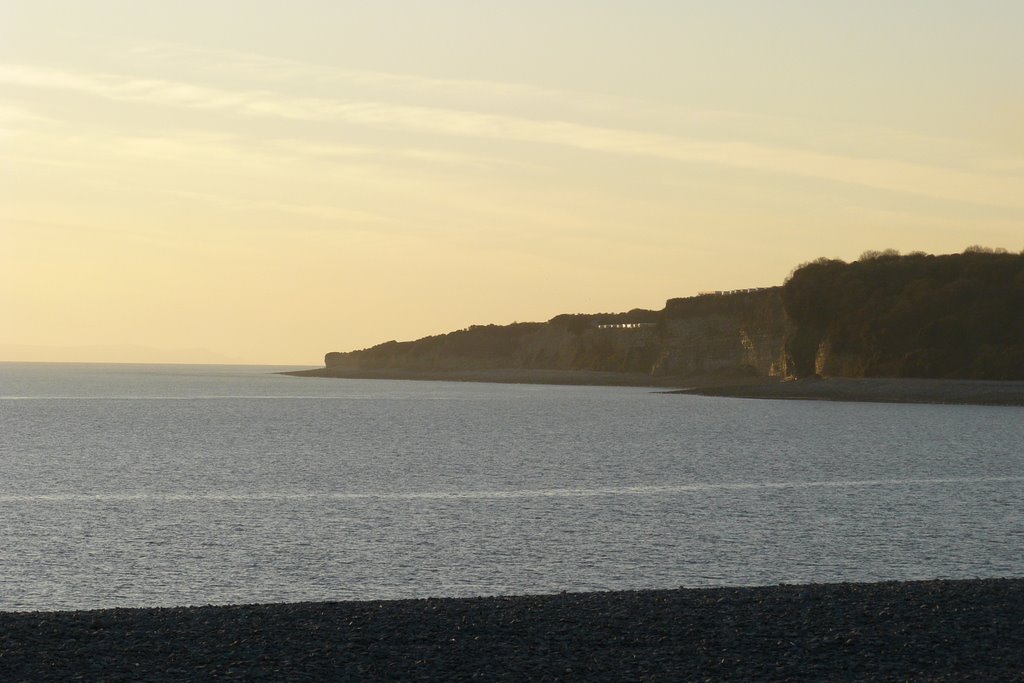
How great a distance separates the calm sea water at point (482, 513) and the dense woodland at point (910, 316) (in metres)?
52.5

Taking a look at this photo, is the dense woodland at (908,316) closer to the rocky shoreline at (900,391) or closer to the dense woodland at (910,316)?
the dense woodland at (910,316)

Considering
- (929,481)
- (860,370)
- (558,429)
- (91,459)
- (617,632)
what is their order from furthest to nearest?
(860,370) < (558,429) < (91,459) < (929,481) < (617,632)

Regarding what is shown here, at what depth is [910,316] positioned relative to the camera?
120 metres

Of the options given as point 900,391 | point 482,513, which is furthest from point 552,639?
point 900,391

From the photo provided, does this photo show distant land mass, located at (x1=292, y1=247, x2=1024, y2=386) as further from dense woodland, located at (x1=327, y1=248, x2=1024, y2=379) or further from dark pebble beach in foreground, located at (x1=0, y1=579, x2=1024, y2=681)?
dark pebble beach in foreground, located at (x1=0, y1=579, x2=1024, y2=681)

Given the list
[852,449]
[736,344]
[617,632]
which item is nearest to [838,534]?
[617,632]

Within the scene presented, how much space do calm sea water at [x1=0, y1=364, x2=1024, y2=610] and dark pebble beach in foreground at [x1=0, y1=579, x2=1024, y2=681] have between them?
13.1 feet

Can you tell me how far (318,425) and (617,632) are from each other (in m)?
67.4

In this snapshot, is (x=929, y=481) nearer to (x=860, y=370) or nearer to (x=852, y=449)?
(x=852, y=449)

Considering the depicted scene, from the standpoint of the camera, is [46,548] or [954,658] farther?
[46,548]

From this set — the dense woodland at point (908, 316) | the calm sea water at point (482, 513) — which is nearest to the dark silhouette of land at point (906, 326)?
the dense woodland at point (908, 316)

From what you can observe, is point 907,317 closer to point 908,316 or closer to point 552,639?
point 908,316

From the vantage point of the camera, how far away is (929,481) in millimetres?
38000

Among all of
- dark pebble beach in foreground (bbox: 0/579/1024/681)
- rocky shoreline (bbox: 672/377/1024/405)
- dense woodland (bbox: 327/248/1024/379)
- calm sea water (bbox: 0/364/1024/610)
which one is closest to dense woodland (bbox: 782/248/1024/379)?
dense woodland (bbox: 327/248/1024/379)
